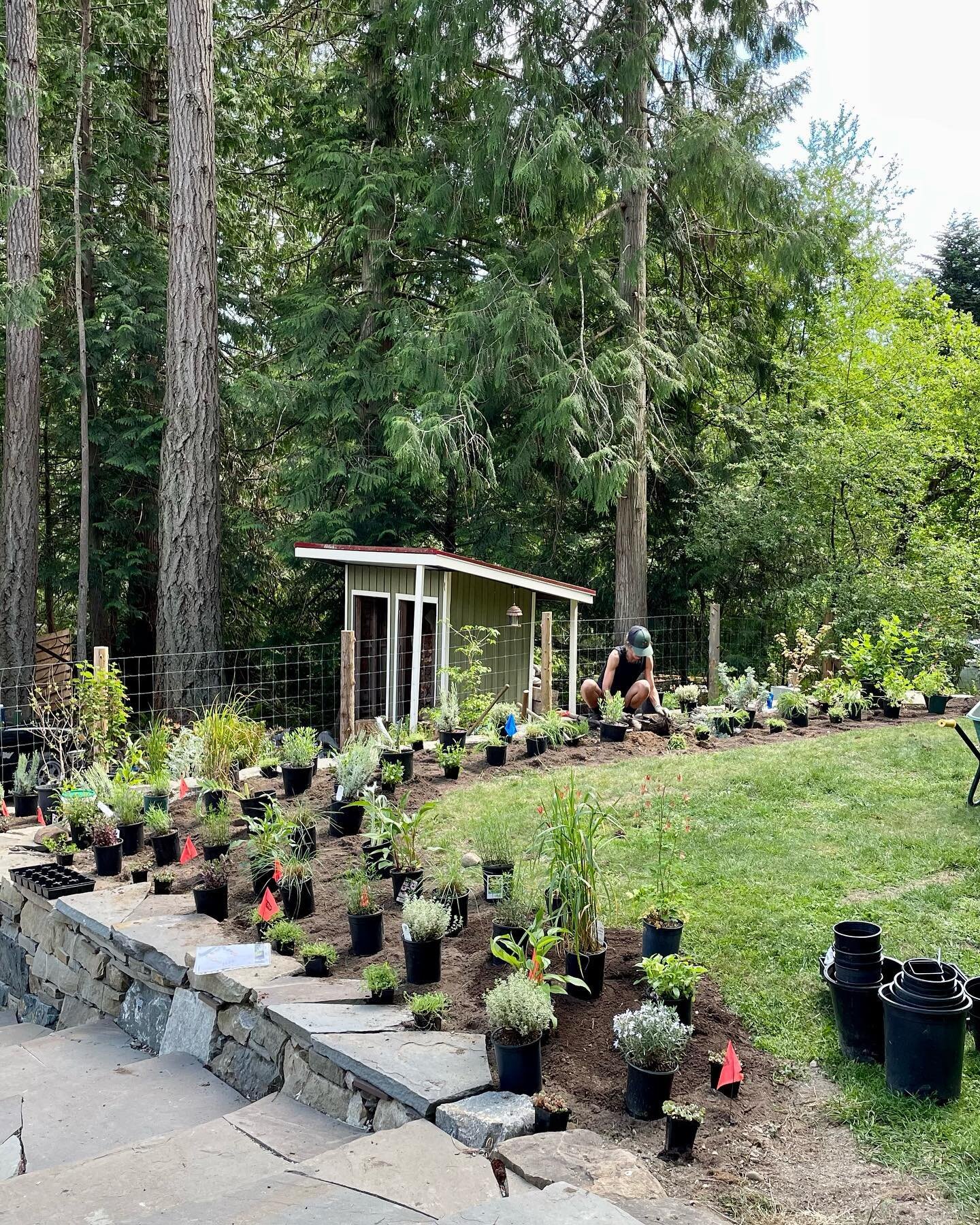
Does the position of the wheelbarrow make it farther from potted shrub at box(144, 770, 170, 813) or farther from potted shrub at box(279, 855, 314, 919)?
potted shrub at box(144, 770, 170, 813)

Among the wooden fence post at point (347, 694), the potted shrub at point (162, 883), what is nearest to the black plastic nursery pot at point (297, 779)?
the potted shrub at point (162, 883)

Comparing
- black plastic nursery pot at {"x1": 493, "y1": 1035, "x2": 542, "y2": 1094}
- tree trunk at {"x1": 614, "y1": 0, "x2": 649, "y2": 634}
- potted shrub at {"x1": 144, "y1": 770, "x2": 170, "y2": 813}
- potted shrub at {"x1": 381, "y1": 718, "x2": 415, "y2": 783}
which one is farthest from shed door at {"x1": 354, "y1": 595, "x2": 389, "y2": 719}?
black plastic nursery pot at {"x1": 493, "y1": 1035, "x2": 542, "y2": 1094}

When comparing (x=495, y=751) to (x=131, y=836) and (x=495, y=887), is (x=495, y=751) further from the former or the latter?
(x=495, y=887)

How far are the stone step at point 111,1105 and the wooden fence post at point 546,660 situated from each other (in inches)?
213

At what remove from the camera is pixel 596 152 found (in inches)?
428

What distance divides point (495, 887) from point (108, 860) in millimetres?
2317

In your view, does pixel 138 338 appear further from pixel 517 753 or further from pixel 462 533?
pixel 517 753

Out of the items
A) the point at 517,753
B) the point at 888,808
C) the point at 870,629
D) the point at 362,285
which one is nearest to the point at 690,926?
the point at 888,808

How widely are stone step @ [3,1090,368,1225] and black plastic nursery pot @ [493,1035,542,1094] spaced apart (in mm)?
523

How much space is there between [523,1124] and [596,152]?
1054 centimetres

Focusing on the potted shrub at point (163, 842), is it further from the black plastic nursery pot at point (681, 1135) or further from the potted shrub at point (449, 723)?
the black plastic nursery pot at point (681, 1135)

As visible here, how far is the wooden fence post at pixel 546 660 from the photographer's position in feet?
28.9

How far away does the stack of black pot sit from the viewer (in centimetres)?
270

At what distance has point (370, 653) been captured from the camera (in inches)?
425
